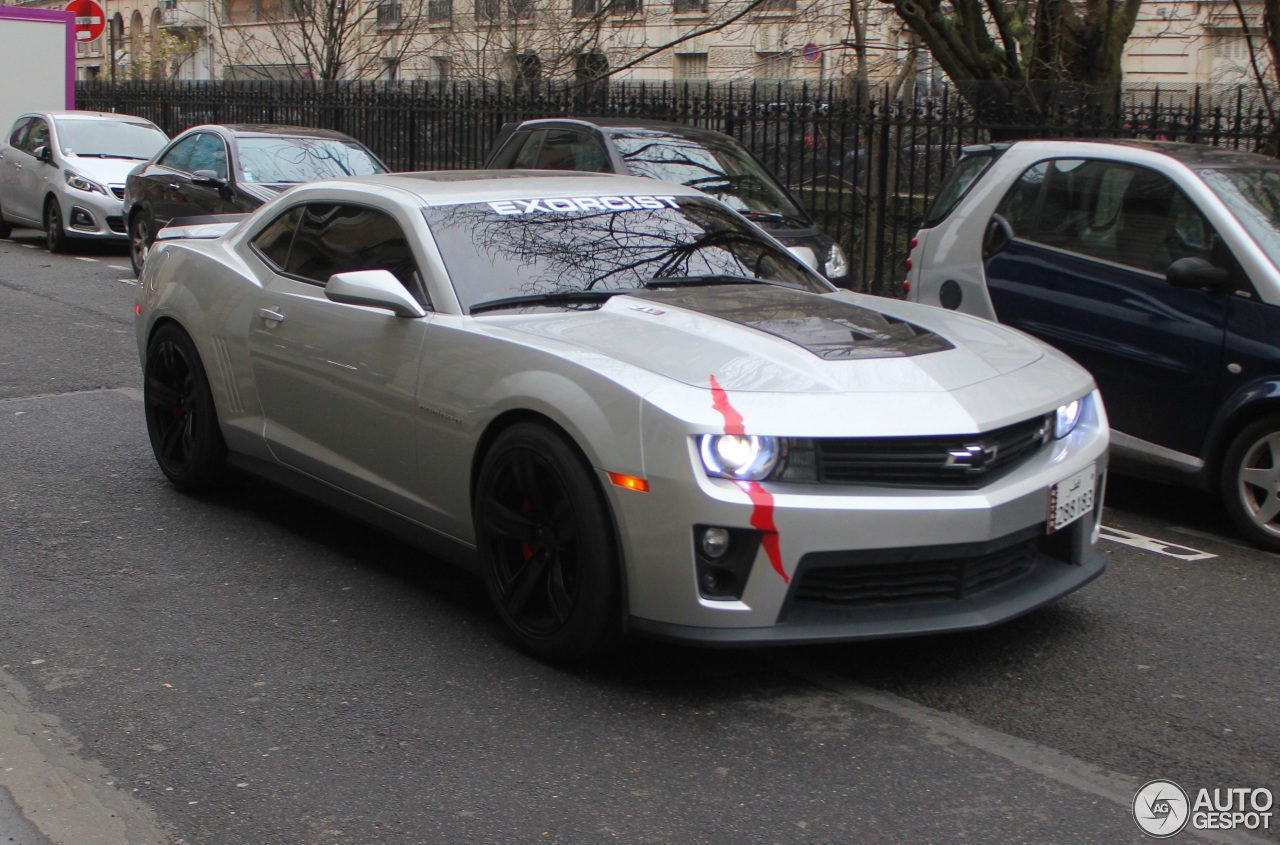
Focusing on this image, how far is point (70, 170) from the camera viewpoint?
1691 cm

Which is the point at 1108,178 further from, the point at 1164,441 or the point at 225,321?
the point at 225,321

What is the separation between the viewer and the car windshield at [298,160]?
526 inches

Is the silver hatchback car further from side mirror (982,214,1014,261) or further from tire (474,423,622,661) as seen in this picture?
tire (474,423,622,661)

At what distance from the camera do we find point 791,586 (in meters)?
4.11

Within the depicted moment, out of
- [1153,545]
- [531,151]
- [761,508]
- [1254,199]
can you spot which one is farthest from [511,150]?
[761,508]

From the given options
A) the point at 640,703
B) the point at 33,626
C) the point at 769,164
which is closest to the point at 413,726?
the point at 640,703

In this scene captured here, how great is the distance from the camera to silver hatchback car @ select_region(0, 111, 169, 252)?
16.7 m

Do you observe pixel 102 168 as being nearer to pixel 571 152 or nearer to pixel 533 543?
pixel 571 152

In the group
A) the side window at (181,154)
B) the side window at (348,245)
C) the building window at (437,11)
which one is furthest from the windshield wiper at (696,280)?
the building window at (437,11)

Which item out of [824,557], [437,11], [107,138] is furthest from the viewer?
[437,11]

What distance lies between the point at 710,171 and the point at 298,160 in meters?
4.56

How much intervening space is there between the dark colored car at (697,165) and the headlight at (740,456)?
6.41m

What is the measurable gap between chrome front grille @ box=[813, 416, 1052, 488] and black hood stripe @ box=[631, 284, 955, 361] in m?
0.41

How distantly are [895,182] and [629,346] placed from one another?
29.6 ft
